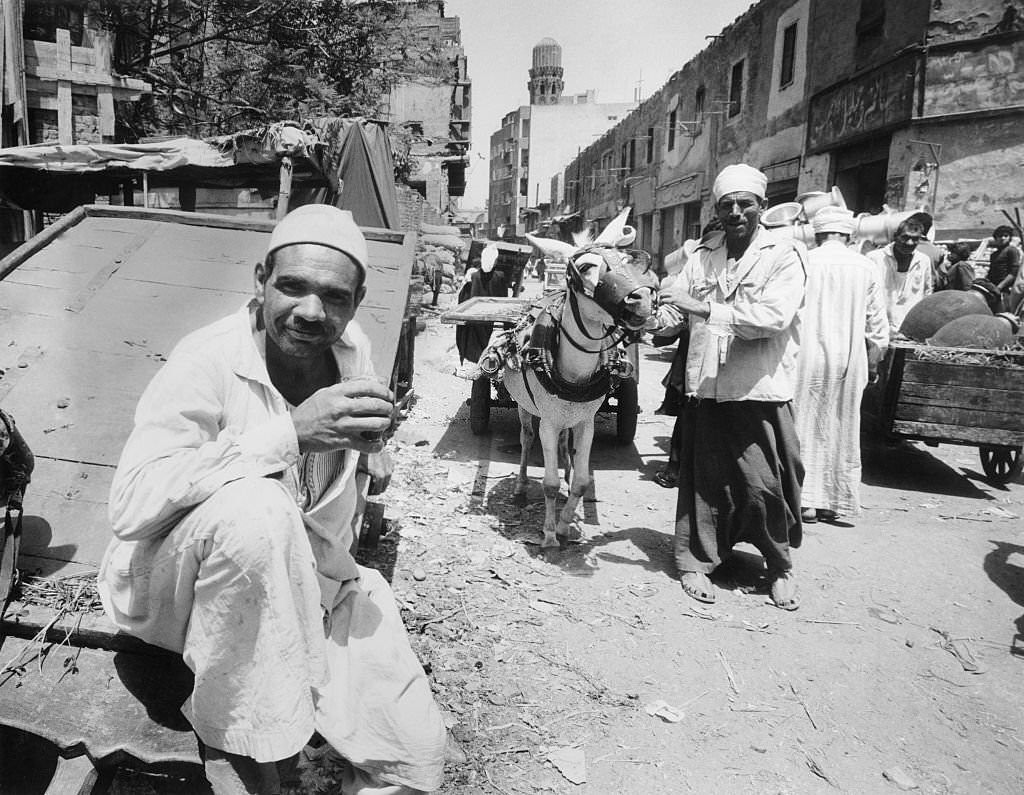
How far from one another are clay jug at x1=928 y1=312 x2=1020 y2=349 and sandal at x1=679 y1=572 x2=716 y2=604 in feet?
11.0

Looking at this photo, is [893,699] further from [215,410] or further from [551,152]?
[551,152]

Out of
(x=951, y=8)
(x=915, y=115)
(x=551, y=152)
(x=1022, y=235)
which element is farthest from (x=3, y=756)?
(x=551, y=152)

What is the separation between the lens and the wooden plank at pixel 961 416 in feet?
17.8

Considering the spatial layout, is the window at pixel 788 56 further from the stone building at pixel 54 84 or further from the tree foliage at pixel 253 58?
the stone building at pixel 54 84

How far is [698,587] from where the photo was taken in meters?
3.86

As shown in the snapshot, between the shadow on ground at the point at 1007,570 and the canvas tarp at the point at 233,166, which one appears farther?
the canvas tarp at the point at 233,166

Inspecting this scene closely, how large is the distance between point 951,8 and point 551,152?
166 ft

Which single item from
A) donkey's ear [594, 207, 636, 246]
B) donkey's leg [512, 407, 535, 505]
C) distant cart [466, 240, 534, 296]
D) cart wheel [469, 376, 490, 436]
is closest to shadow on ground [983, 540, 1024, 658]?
donkey's ear [594, 207, 636, 246]

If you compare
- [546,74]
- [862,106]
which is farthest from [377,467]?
[546,74]

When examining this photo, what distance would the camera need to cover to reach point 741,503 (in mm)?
3850

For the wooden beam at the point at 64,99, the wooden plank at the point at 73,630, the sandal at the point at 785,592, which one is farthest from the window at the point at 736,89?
the wooden plank at the point at 73,630

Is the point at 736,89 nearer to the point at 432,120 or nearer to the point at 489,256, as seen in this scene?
the point at 432,120

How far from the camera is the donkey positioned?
3533 millimetres

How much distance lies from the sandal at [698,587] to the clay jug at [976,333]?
11.0 ft
